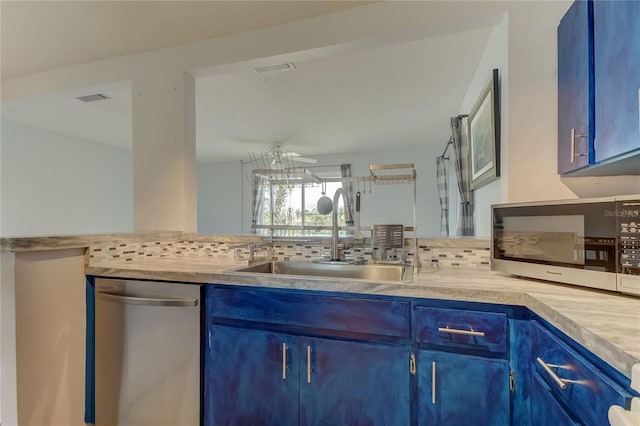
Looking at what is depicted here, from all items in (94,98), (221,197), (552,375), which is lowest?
(552,375)

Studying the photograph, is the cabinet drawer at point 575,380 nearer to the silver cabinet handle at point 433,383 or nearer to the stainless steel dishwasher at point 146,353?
the silver cabinet handle at point 433,383

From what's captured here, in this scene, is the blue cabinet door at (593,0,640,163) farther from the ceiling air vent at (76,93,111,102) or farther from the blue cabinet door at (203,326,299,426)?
the ceiling air vent at (76,93,111,102)

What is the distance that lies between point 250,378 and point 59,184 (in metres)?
4.60

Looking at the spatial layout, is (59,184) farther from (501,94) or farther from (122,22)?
(501,94)

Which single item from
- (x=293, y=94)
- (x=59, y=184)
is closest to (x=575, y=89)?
(x=293, y=94)

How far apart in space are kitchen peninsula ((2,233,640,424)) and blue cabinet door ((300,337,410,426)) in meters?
0.20

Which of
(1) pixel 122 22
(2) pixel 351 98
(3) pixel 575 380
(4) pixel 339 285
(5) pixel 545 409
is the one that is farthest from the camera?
(2) pixel 351 98

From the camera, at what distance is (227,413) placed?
4.18 ft

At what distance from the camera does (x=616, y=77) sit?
921mm

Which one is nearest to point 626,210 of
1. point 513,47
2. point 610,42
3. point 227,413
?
point 610,42

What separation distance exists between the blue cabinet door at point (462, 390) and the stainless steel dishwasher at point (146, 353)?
37.7 inches

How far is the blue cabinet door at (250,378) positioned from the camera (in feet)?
3.93

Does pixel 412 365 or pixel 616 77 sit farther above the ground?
pixel 616 77

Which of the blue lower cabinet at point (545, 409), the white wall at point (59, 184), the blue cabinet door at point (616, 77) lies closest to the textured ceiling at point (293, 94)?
the white wall at point (59, 184)
